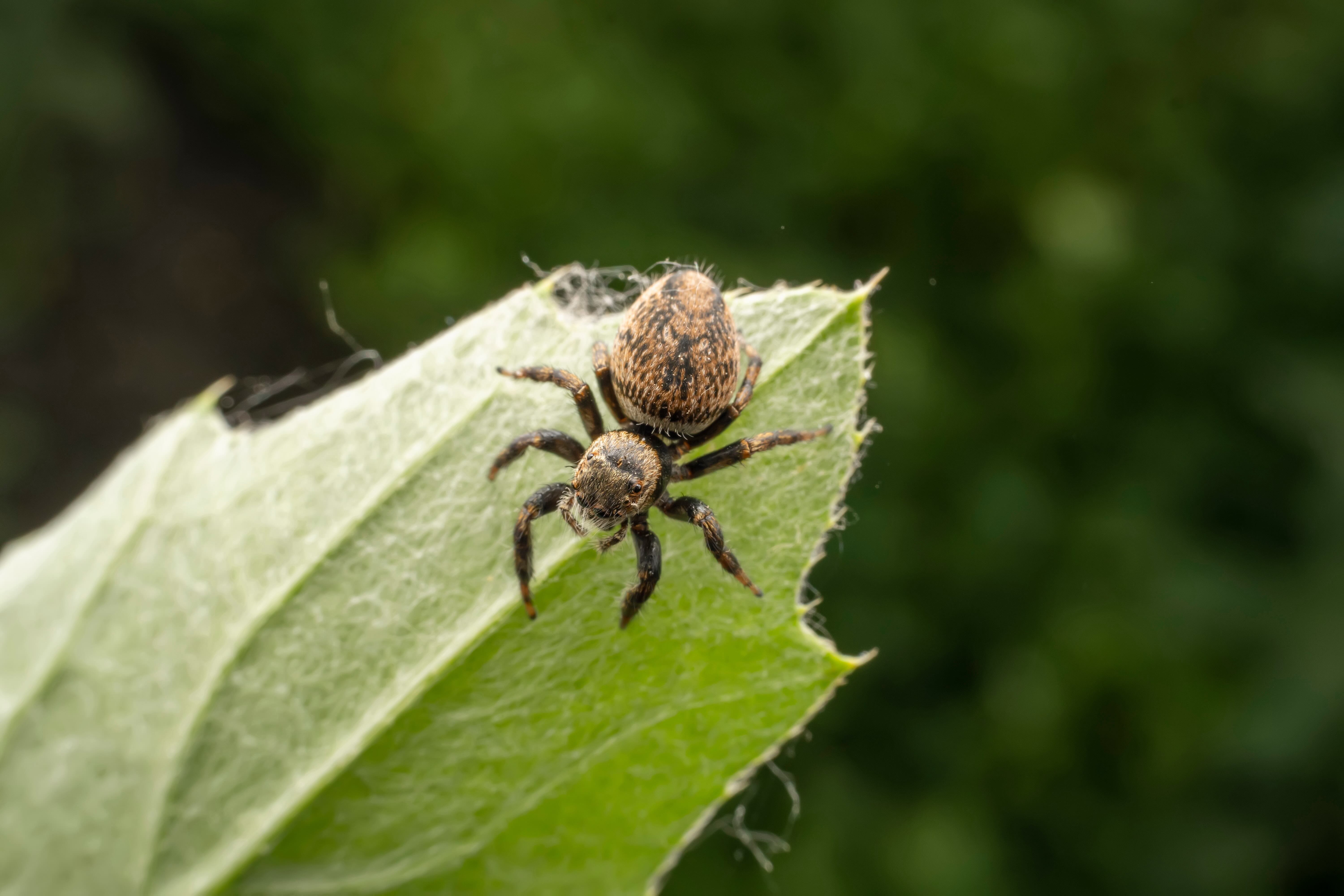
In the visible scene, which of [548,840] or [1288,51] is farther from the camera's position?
[1288,51]

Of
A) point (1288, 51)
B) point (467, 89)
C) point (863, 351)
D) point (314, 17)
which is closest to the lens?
point (863, 351)

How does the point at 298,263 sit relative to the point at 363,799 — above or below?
above

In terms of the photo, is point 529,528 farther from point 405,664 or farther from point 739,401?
point 739,401

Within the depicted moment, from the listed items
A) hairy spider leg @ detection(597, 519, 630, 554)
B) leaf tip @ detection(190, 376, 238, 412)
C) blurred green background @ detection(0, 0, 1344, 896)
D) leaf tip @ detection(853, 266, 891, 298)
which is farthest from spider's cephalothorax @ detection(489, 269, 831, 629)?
blurred green background @ detection(0, 0, 1344, 896)

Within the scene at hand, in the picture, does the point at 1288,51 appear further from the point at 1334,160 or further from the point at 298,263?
the point at 298,263

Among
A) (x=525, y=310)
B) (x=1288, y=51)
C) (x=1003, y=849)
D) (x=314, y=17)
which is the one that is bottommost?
(x=1003, y=849)

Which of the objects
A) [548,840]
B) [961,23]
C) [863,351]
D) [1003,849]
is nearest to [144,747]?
[548,840]

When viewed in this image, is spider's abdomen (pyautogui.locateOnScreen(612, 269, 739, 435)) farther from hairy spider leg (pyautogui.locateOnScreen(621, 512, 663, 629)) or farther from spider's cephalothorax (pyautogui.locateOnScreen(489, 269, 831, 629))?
hairy spider leg (pyautogui.locateOnScreen(621, 512, 663, 629))

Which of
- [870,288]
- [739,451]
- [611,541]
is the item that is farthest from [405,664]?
[870,288]
